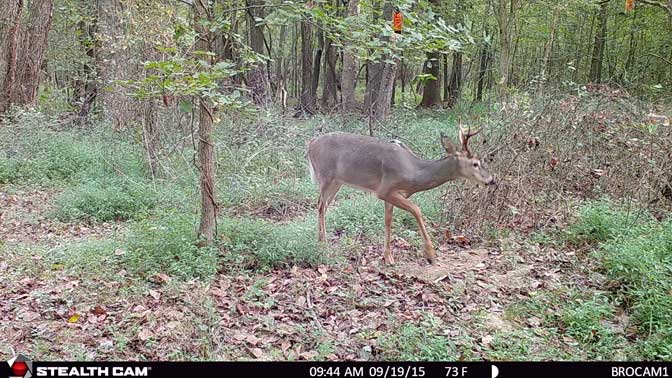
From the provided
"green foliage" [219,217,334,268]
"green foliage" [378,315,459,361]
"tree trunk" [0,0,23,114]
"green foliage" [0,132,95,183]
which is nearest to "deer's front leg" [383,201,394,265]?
"green foliage" [219,217,334,268]

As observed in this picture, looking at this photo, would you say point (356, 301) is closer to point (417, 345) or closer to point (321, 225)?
point (417, 345)

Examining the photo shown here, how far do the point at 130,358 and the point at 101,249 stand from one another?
2.31 metres

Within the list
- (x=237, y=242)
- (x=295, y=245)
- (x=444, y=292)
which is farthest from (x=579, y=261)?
(x=237, y=242)

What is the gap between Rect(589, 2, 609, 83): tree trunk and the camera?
21594 millimetres

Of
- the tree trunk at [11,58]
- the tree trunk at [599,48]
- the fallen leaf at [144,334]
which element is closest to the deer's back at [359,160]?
the fallen leaf at [144,334]

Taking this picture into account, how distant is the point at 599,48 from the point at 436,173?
65.4 feet

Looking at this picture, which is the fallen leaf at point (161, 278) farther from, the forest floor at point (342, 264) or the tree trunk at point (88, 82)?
the tree trunk at point (88, 82)

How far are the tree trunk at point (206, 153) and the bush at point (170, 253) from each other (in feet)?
0.59
